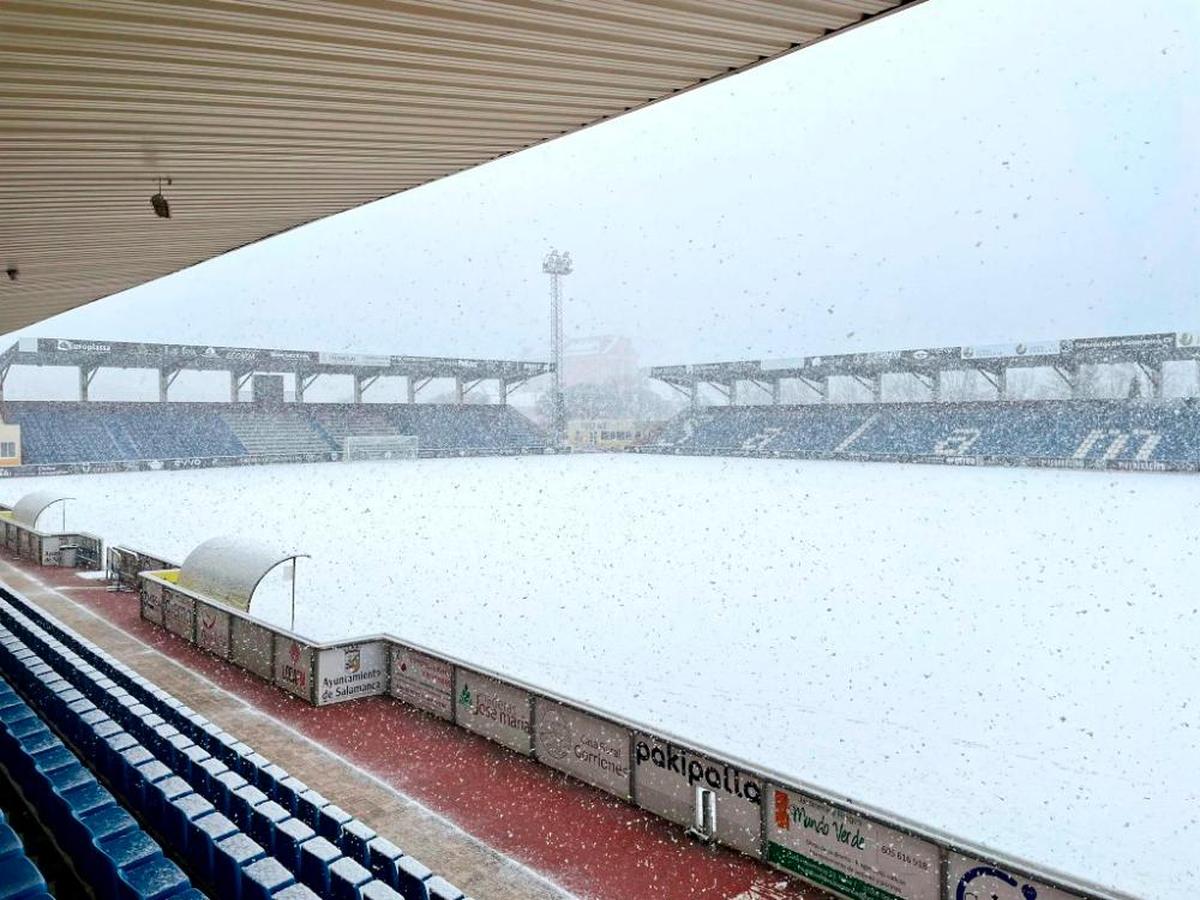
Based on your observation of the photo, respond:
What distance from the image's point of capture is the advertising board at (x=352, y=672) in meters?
9.30

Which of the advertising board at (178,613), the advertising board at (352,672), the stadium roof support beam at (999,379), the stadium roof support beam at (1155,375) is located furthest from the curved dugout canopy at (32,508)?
the stadium roof support beam at (1155,375)

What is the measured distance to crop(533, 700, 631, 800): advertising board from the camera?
23.3ft

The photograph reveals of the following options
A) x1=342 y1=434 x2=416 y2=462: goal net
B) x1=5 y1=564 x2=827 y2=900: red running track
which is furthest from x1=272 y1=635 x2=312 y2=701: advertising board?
x1=342 y1=434 x2=416 y2=462: goal net

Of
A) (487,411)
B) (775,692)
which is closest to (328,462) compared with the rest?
(487,411)

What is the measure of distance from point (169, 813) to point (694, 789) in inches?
144

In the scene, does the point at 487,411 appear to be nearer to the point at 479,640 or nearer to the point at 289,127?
the point at 479,640

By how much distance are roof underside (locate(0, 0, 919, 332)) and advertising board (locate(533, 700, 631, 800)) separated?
4.74 m

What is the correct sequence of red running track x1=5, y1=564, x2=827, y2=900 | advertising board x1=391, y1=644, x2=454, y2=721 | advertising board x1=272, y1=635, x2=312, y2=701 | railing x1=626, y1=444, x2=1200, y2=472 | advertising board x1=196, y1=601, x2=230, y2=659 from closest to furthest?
red running track x1=5, y1=564, x2=827, y2=900
advertising board x1=391, y1=644, x2=454, y2=721
advertising board x1=272, y1=635, x2=312, y2=701
advertising board x1=196, y1=601, x2=230, y2=659
railing x1=626, y1=444, x2=1200, y2=472

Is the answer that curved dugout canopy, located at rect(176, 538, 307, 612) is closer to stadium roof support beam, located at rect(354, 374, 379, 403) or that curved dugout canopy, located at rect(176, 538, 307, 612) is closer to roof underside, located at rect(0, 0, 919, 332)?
roof underside, located at rect(0, 0, 919, 332)

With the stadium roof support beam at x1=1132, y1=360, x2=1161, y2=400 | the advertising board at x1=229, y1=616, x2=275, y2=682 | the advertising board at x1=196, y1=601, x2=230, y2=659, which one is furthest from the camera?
the stadium roof support beam at x1=1132, y1=360, x2=1161, y2=400

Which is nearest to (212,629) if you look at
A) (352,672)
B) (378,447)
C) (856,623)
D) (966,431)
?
(352,672)

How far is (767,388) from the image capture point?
219 ft

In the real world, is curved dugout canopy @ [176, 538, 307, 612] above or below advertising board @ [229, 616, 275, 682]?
above

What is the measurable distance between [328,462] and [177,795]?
4956 cm
